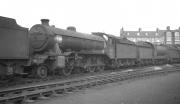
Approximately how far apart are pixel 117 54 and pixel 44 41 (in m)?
8.58

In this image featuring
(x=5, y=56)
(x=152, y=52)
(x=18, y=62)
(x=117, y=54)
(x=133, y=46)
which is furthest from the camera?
(x=152, y=52)

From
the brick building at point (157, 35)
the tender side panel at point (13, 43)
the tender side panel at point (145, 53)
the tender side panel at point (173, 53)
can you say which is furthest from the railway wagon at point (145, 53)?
the brick building at point (157, 35)

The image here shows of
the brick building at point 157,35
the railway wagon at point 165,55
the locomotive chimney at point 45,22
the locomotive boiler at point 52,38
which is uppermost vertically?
the brick building at point 157,35

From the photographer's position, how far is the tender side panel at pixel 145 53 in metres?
24.9

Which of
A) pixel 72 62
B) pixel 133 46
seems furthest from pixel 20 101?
pixel 133 46

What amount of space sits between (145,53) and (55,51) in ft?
51.3

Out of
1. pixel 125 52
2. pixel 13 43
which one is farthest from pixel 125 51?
pixel 13 43

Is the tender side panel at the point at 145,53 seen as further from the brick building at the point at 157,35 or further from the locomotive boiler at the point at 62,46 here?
the brick building at the point at 157,35

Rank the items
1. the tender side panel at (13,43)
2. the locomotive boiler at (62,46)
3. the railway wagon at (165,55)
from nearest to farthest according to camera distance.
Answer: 1. the tender side panel at (13,43)
2. the locomotive boiler at (62,46)
3. the railway wagon at (165,55)

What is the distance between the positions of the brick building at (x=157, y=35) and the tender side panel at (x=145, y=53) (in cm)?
6201

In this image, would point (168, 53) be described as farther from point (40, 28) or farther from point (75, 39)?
point (40, 28)

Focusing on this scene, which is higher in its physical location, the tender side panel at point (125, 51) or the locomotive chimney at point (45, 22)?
the locomotive chimney at point (45, 22)

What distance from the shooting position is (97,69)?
58.1 feet

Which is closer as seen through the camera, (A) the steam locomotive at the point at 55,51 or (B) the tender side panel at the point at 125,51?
(A) the steam locomotive at the point at 55,51
